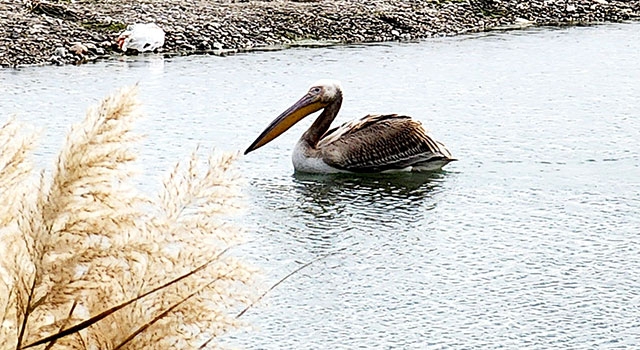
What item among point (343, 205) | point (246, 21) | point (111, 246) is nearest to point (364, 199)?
point (343, 205)

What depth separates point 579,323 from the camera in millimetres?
4273

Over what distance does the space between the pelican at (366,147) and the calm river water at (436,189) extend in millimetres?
102

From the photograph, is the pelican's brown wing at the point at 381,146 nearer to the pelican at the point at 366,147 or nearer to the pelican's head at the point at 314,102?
the pelican at the point at 366,147

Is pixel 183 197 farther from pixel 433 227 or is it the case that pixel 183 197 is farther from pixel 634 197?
pixel 634 197

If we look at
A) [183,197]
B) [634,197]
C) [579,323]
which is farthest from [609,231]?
[183,197]

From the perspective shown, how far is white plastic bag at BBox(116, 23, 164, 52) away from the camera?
10867 millimetres

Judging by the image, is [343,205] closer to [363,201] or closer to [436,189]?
[363,201]

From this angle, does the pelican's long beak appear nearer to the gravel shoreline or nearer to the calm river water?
the calm river water

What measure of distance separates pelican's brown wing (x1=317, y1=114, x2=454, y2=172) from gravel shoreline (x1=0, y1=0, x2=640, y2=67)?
4078mm

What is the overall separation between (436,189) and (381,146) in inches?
20.7

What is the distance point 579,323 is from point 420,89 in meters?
5.06

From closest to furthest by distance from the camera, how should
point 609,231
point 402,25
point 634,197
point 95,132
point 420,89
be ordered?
point 95,132 → point 609,231 → point 634,197 → point 420,89 → point 402,25

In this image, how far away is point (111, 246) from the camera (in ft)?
3.80

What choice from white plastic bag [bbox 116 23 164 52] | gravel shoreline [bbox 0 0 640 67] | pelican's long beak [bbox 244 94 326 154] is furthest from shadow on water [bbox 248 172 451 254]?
white plastic bag [bbox 116 23 164 52]
